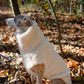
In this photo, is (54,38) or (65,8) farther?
(65,8)

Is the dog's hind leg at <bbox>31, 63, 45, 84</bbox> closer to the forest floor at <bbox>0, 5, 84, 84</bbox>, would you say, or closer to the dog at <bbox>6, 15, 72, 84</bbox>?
the dog at <bbox>6, 15, 72, 84</bbox>

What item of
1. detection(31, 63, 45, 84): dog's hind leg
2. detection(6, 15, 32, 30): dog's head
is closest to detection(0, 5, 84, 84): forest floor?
detection(6, 15, 32, 30): dog's head

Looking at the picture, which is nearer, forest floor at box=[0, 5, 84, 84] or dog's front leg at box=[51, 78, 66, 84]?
dog's front leg at box=[51, 78, 66, 84]

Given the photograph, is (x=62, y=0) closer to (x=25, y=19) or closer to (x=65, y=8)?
(x=65, y=8)

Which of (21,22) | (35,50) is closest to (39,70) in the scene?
(35,50)

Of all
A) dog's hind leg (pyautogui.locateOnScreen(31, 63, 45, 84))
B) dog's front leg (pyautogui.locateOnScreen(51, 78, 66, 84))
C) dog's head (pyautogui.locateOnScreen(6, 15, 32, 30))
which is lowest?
dog's front leg (pyautogui.locateOnScreen(51, 78, 66, 84))

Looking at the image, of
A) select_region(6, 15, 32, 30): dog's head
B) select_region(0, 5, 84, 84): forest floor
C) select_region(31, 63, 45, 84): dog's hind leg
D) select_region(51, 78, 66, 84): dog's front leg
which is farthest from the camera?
select_region(0, 5, 84, 84): forest floor

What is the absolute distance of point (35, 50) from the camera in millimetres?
2559

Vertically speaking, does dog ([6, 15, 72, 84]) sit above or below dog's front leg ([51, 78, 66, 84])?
above

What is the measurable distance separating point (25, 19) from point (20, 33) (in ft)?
0.89

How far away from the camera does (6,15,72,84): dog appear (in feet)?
8.06

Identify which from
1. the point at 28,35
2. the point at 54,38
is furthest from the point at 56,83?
the point at 54,38

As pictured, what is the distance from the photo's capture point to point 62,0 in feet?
49.6

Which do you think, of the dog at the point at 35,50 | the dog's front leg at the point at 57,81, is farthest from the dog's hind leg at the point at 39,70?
the dog's front leg at the point at 57,81
